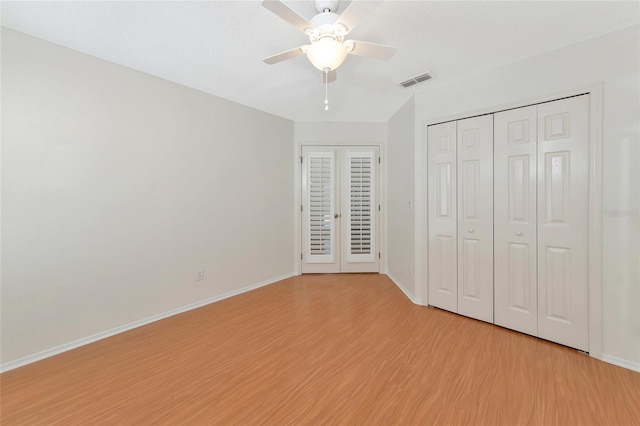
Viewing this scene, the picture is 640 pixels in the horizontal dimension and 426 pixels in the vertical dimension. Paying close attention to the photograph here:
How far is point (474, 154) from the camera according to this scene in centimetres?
276

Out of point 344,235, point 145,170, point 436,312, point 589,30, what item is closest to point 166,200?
point 145,170

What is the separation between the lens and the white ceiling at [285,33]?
71.3 inches

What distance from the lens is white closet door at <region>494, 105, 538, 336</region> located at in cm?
243

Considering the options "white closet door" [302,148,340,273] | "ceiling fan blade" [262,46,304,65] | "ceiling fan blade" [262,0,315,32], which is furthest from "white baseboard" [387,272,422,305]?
"ceiling fan blade" [262,0,315,32]

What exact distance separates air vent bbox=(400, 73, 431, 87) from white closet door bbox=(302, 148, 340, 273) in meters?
1.78

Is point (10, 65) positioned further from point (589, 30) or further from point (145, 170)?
point (589, 30)

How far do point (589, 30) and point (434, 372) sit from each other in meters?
2.80

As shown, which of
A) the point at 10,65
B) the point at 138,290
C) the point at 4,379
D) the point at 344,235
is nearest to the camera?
the point at 4,379

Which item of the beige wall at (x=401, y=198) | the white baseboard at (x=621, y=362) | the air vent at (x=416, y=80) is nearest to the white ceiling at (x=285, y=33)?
the air vent at (x=416, y=80)

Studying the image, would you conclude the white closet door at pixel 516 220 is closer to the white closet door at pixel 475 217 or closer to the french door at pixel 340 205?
the white closet door at pixel 475 217

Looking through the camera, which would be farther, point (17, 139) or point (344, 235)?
point (344, 235)

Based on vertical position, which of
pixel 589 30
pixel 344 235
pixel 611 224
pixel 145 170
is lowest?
pixel 344 235

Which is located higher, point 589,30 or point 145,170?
point 589,30

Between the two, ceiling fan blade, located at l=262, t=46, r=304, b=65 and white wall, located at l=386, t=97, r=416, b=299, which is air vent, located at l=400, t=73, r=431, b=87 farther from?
ceiling fan blade, located at l=262, t=46, r=304, b=65
